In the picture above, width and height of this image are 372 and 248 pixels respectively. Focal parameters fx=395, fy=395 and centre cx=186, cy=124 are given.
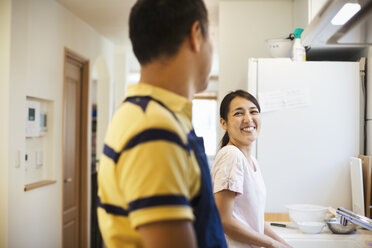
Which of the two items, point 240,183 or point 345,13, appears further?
point 240,183

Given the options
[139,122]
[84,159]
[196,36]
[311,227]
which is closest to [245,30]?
[311,227]

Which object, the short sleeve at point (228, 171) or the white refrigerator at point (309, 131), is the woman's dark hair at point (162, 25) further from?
the white refrigerator at point (309, 131)

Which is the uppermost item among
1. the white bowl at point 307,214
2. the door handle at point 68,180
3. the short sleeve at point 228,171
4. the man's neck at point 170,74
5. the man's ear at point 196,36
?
the man's ear at point 196,36

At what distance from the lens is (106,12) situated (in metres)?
3.75

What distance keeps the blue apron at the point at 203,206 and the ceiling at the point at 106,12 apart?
2.79m

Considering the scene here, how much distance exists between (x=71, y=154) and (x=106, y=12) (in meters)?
1.45

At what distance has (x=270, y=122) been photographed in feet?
7.78

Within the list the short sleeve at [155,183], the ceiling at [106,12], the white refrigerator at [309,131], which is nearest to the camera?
the short sleeve at [155,183]

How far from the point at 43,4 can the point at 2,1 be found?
543 mm

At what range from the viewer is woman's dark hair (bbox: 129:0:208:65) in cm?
68

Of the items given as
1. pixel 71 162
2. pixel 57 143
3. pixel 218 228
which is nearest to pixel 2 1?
pixel 57 143

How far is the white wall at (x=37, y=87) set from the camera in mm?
2717

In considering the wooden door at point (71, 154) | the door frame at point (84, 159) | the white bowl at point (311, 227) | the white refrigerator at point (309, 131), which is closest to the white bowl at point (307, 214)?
the white bowl at point (311, 227)

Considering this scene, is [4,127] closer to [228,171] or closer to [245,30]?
[228,171]
